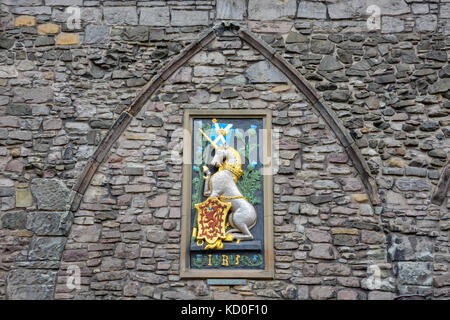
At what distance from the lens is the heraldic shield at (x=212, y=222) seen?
607cm

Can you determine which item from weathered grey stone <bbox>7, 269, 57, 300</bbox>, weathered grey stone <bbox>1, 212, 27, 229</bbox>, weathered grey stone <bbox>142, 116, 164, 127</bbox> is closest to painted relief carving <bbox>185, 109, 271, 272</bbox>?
weathered grey stone <bbox>142, 116, 164, 127</bbox>

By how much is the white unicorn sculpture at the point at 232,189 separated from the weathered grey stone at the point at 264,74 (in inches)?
32.4

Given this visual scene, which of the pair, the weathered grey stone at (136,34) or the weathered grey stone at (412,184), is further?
the weathered grey stone at (136,34)

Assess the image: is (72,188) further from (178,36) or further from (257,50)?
(257,50)

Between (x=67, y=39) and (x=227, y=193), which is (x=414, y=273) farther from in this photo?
(x=67, y=39)

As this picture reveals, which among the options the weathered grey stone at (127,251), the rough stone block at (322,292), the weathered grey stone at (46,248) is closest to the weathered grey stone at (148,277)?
the weathered grey stone at (127,251)

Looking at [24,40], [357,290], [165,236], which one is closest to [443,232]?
[357,290]

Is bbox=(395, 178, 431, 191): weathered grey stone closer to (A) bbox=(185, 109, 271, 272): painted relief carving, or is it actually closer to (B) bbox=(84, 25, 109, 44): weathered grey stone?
(A) bbox=(185, 109, 271, 272): painted relief carving

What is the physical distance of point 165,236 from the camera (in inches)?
239

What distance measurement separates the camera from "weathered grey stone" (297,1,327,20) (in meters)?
6.75

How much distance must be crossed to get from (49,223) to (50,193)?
12.2 inches

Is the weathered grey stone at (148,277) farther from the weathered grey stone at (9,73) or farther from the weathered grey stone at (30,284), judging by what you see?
the weathered grey stone at (9,73)

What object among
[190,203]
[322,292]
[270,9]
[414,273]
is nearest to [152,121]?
[190,203]

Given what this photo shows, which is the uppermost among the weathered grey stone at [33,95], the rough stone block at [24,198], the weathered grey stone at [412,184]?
the weathered grey stone at [33,95]
